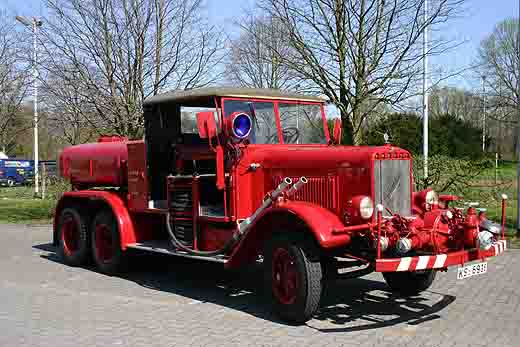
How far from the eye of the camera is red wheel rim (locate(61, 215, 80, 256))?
9445mm

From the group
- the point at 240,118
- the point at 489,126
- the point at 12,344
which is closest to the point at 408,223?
the point at 240,118

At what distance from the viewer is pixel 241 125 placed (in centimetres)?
669

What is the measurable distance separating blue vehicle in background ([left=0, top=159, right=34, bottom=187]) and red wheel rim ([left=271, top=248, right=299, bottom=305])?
113 ft

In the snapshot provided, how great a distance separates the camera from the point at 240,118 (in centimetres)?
664

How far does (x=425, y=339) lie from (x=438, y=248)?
888 mm

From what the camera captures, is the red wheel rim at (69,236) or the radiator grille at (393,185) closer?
the radiator grille at (393,185)

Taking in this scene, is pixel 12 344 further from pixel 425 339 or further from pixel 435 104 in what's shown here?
pixel 435 104

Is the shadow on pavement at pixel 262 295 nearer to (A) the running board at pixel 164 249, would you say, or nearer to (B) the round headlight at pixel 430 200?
(A) the running board at pixel 164 249

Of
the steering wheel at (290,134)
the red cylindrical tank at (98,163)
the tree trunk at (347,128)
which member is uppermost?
the tree trunk at (347,128)

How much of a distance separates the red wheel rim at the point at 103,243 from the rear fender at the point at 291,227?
308 centimetres

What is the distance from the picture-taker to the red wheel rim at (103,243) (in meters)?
8.75

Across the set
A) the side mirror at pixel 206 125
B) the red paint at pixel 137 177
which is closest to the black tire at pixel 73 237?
the red paint at pixel 137 177

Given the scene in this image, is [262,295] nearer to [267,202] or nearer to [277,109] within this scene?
[267,202]

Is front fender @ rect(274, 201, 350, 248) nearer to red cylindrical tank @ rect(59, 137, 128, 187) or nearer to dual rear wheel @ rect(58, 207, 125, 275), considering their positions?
dual rear wheel @ rect(58, 207, 125, 275)
